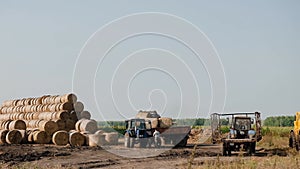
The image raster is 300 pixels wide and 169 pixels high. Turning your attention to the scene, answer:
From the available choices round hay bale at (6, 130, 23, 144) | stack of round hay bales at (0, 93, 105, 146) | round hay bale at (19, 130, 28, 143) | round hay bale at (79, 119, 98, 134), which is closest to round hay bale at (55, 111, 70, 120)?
stack of round hay bales at (0, 93, 105, 146)

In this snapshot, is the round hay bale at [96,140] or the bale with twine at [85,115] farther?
the bale with twine at [85,115]

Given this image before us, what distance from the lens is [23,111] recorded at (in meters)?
36.3

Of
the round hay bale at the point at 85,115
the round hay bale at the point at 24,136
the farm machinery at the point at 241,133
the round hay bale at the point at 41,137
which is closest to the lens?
the farm machinery at the point at 241,133

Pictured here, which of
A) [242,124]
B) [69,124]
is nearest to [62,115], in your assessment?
[69,124]

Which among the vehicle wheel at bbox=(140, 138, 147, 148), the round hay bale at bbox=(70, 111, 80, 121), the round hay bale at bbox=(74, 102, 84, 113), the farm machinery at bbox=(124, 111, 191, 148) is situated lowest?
the vehicle wheel at bbox=(140, 138, 147, 148)

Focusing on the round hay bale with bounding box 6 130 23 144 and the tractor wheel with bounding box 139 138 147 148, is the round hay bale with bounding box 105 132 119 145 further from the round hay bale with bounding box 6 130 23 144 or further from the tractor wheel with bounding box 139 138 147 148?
the round hay bale with bounding box 6 130 23 144

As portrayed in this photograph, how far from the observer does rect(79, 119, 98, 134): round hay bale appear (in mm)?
29656

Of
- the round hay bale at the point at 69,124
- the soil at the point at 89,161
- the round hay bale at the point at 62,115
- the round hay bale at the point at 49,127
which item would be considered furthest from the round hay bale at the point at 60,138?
the soil at the point at 89,161

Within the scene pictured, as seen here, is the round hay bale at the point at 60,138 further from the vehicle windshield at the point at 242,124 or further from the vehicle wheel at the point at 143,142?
the vehicle windshield at the point at 242,124

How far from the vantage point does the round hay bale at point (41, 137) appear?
95.5 ft

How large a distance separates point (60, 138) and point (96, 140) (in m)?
2.59

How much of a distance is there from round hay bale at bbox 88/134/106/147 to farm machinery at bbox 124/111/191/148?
1.51 m

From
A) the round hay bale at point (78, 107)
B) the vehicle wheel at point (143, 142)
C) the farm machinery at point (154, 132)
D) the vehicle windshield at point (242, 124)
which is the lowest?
the vehicle wheel at point (143, 142)

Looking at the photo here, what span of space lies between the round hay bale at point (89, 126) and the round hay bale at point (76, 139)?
1292mm
